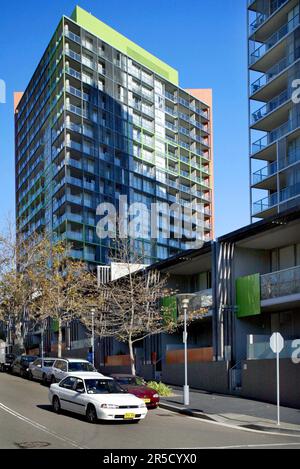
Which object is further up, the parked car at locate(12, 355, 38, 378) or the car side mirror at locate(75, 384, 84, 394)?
the car side mirror at locate(75, 384, 84, 394)

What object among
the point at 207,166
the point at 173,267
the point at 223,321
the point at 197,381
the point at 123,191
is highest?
the point at 207,166

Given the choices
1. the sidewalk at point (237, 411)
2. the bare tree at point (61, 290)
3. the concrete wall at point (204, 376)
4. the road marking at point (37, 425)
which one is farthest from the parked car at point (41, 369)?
the road marking at point (37, 425)

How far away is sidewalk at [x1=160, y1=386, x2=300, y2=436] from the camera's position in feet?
65.1

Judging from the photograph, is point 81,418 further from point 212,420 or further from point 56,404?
point 212,420

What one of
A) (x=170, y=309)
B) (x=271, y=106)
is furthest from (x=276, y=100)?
(x=170, y=309)

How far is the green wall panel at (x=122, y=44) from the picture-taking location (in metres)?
91.0

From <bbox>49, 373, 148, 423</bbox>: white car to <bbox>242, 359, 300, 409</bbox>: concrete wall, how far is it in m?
8.05

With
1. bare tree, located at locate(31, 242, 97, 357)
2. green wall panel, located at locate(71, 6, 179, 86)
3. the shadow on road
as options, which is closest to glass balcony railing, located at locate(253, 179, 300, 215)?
bare tree, located at locate(31, 242, 97, 357)

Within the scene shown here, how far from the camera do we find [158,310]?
123ft

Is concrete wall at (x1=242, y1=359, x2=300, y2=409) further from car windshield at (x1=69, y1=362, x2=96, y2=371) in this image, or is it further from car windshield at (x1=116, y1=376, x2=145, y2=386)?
car windshield at (x1=69, y1=362, x2=96, y2=371)
